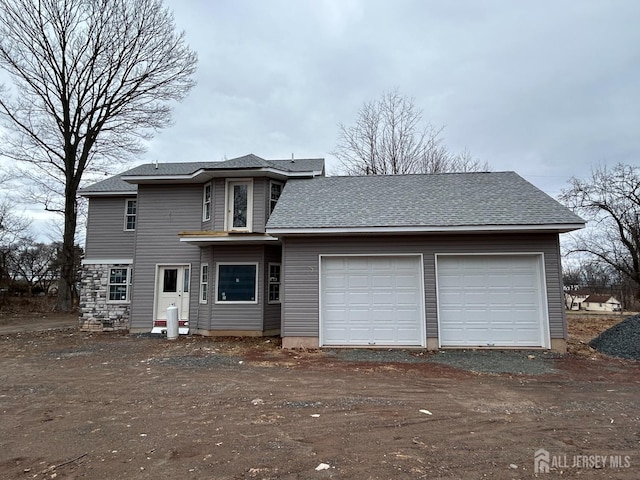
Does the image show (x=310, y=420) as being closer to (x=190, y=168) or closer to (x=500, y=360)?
(x=500, y=360)

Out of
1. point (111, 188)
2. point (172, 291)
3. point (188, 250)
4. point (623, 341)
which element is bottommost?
point (623, 341)

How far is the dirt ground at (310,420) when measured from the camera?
3.42 meters

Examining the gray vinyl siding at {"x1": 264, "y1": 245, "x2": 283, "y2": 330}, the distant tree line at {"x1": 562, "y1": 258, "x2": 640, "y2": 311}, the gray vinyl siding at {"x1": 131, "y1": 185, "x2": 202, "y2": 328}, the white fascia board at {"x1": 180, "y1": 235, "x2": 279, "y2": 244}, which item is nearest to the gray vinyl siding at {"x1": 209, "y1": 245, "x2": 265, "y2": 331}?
the gray vinyl siding at {"x1": 264, "y1": 245, "x2": 283, "y2": 330}

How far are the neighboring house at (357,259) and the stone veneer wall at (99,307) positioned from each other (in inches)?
49.9

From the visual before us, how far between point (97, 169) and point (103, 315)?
36.1 ft

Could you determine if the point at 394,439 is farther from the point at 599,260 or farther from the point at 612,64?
the point at 599,260

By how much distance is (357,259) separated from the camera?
32.1 ft

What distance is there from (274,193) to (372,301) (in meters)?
5.12

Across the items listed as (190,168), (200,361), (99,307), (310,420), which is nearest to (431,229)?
(310,420)

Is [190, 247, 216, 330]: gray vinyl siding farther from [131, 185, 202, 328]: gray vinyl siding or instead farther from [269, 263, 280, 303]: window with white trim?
[269, 263, 280, 303]: window with white trim

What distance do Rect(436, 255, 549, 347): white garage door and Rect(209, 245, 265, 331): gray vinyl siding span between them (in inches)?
213

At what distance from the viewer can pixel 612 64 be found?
1210cm

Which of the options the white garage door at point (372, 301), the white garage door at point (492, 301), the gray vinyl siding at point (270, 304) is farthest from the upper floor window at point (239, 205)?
the white garage door at point (492, 301)

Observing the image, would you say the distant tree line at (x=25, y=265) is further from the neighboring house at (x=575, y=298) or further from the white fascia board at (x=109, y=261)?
the neighboring house at (x=575, y=298)
